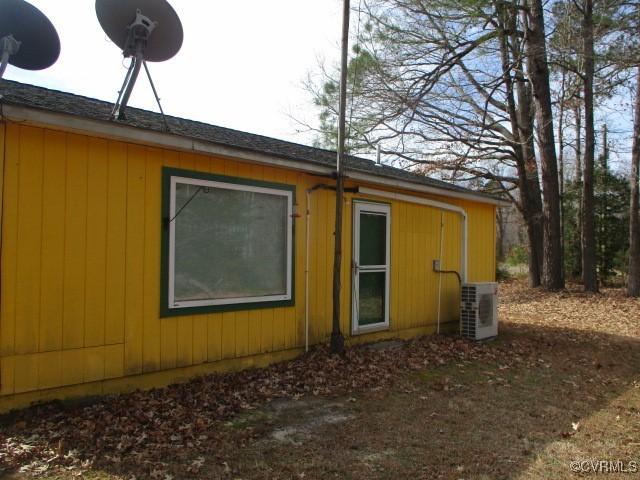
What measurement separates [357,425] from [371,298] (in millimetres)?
2806

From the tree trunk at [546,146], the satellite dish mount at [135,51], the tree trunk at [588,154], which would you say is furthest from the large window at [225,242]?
the tree trunk at [546,146]

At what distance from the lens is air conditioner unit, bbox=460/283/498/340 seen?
24.8 feet

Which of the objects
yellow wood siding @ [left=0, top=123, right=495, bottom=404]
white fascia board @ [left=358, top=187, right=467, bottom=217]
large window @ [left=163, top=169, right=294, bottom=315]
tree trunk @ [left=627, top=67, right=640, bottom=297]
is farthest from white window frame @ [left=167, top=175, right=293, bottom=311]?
tree trunk @ [left=627, top=67, right=640, bottom=297]

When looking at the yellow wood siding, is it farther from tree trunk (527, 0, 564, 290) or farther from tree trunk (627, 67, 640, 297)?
tree trunk (627, 67, 640, 297)

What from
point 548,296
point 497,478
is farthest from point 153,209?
point 548,296

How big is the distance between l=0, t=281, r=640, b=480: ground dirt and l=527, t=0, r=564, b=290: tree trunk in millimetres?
8580

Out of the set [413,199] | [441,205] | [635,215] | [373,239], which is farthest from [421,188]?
[635,215]

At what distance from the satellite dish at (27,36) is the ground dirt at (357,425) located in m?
3.13

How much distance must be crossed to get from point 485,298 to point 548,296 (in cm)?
674

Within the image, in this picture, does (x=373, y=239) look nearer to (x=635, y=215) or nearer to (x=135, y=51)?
(x=135, y=51)

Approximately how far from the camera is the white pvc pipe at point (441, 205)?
6668mm

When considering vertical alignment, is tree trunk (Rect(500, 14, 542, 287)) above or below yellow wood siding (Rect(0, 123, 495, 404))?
above

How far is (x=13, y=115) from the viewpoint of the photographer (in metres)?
3.55

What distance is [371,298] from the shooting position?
6707 mm
